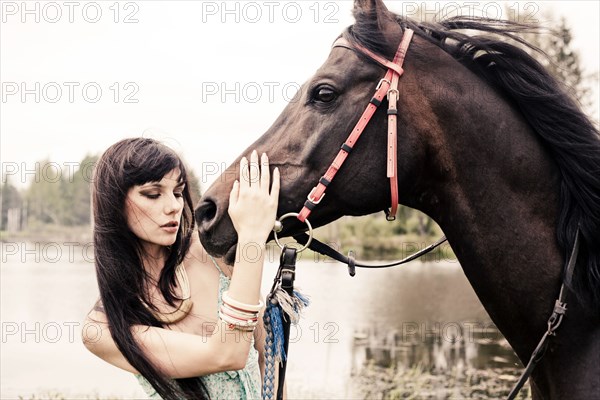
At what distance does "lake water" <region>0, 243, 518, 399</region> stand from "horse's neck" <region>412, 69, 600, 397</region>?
2.27 m

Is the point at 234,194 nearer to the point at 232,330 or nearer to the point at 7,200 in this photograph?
the point at 232,330

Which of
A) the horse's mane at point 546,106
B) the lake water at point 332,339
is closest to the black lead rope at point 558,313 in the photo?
the horse's mane at point 546,106

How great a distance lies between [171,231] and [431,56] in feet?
4.15

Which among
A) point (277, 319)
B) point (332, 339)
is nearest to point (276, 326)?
point (277, 319)

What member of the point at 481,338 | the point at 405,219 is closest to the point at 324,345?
the point at 481,338

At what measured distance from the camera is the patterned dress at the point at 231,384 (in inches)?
94.4

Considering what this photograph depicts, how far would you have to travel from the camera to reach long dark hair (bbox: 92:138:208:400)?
2299mm

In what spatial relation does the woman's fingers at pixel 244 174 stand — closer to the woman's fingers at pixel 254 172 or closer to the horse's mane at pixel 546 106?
the woman's fingers at pixel 254 172

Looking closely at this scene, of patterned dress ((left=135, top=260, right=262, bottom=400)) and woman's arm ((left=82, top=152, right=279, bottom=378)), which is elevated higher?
woman's arm ((left=82, top=152, right=279, bottom=378))

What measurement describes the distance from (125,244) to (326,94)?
1.01 metres

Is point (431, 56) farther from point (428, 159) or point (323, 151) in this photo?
point (323, 151)

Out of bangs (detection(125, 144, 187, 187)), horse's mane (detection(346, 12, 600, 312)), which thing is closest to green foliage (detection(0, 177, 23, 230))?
bangs (detection(125, 144, 187, 187))

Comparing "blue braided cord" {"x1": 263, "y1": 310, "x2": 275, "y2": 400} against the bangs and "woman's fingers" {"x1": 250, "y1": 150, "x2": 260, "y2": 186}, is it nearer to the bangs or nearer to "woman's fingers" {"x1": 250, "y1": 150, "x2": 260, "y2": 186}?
"woman's fingers" {"x1": 250, "y1": 150, "x2": 260, "y2": 186}

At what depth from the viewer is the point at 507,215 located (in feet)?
7.45
